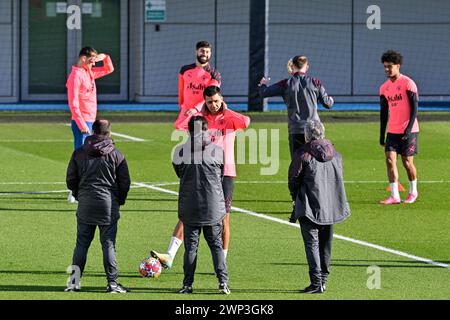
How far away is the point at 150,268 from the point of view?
1351 centimetres

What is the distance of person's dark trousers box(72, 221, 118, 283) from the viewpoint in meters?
12.5

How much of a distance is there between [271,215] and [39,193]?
405 centimetres

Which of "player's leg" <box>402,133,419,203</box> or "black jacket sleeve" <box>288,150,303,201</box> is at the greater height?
"black jacket sleeve" <box>288,150,303,201</box>

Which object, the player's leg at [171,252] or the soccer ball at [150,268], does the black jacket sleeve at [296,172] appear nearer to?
the player's leg at [171,252]

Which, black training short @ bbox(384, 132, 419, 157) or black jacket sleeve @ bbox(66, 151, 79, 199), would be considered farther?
black training short @ bbox(384, 132, 419, 157)

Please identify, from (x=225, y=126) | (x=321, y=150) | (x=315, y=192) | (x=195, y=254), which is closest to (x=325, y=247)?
(x=315, y=192)

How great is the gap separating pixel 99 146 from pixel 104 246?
957 mm

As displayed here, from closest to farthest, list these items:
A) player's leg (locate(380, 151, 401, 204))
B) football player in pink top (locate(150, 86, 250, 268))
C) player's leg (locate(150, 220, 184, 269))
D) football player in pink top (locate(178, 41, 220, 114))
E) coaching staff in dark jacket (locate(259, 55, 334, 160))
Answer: football player in pink top (locate(150, 86, 250, 268))
player's leg (locate(150, 220, 184, 269))
football player in pink top (locate(178, 41, 220, 114))
coaching staff in dark jacket (locate(259, 55, 334, 160))
player's leg (locate(380, 151, 401, 204))

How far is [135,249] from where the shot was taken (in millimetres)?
15281

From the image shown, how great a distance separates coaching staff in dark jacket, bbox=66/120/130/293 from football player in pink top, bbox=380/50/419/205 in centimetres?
733

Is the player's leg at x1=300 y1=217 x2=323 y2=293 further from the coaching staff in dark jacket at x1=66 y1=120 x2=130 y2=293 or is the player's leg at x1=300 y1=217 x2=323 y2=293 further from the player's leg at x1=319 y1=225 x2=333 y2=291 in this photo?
the coaching staff in dark jacket at x1=66 y1=120 x2=130 y2=293

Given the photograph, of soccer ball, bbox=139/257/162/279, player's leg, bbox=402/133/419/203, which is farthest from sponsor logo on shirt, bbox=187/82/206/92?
player's leg, bbox=402/133/419/203
